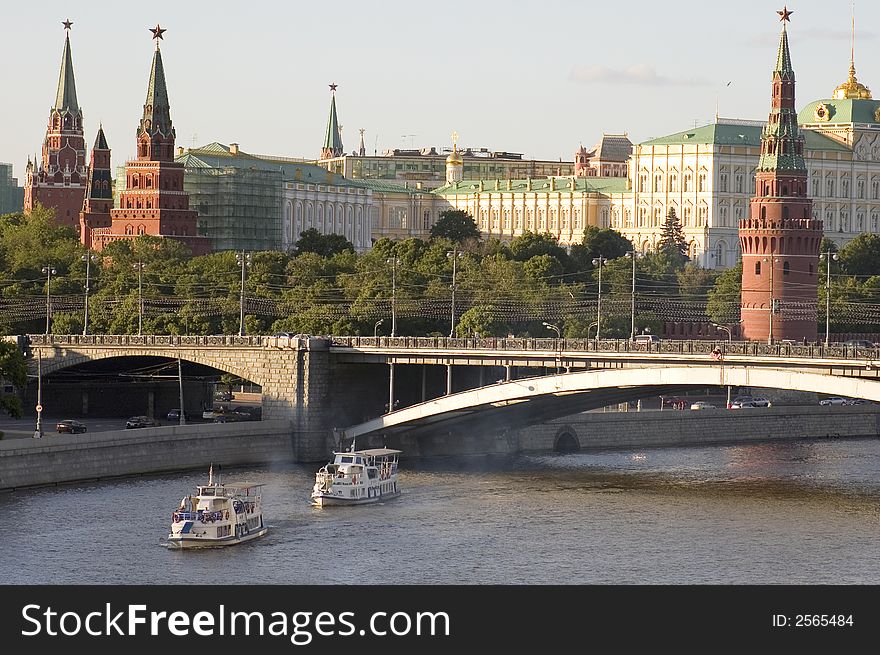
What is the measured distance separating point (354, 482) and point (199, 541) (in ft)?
35.6

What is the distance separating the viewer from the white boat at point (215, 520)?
75.4 metres

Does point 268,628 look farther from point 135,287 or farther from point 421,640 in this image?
point 135,287

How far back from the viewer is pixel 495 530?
78.1 metres

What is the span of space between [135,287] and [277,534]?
61.9m

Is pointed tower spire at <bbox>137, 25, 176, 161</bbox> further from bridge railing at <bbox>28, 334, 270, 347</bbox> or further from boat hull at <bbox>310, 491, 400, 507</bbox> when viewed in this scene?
boat hull at <bbox>310, 491, 400, 507</bbox>

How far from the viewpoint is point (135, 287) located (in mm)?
137625

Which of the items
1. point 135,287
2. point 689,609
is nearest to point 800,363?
point 689,609

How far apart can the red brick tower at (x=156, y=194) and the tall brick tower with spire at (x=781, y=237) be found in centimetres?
4869

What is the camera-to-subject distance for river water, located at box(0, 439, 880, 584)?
70.2m

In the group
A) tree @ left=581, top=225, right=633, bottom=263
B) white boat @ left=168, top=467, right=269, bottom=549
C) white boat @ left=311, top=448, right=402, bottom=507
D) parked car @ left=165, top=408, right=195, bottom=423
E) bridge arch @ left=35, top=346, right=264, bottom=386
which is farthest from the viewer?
tree @ left=581, top=225, right=633, bottom=263

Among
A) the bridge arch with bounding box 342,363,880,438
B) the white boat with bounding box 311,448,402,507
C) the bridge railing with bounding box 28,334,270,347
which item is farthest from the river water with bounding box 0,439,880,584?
the bridge railing with bounding box 28,334,270,347

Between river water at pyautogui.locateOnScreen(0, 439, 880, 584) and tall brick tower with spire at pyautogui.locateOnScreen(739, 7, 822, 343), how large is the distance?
40.2 m

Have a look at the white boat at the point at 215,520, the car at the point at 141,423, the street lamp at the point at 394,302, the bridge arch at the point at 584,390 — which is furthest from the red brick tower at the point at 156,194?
the white boat at the point at 215,520

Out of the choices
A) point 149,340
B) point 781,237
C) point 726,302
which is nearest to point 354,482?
point 149,340
